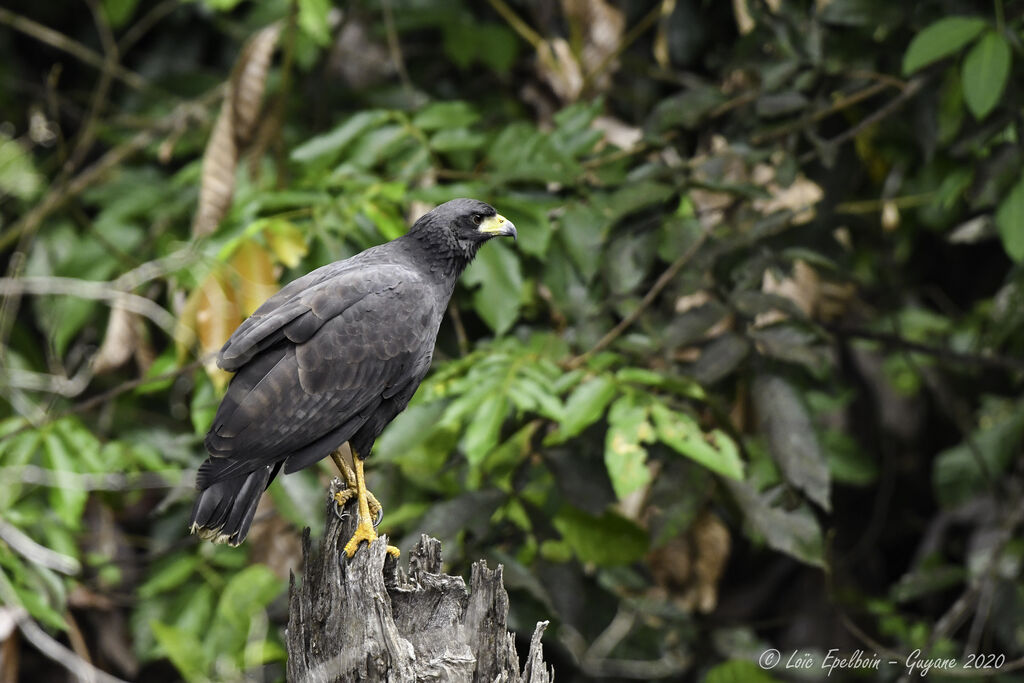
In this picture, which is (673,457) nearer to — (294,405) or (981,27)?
(294,405)

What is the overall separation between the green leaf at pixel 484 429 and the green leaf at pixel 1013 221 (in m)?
1.98

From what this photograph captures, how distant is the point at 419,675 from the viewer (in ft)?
8.58

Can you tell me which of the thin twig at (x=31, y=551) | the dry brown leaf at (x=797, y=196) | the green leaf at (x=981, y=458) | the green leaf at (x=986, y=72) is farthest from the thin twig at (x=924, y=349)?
the thin twig at (x=31, y=551)

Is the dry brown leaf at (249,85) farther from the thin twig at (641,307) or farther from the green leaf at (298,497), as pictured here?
the thin twig at (641,307)

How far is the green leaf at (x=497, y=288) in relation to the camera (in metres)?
3.83

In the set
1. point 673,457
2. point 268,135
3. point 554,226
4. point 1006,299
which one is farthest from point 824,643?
point 268,135

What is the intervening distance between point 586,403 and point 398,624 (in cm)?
102

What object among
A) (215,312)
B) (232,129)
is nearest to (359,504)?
(215,312)

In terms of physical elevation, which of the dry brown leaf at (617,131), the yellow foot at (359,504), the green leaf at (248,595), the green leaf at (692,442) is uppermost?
the dry brown leaf at (617,131)

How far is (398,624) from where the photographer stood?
2.79 meters

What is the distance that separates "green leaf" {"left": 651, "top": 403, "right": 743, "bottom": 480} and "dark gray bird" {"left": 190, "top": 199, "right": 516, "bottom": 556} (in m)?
0.83

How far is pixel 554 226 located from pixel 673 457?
1.08m

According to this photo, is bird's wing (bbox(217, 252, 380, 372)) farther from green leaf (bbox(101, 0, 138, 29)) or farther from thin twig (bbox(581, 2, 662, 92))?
green leaf (bbox(101, 0, 138, 29))

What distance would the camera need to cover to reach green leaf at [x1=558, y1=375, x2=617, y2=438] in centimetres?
334
